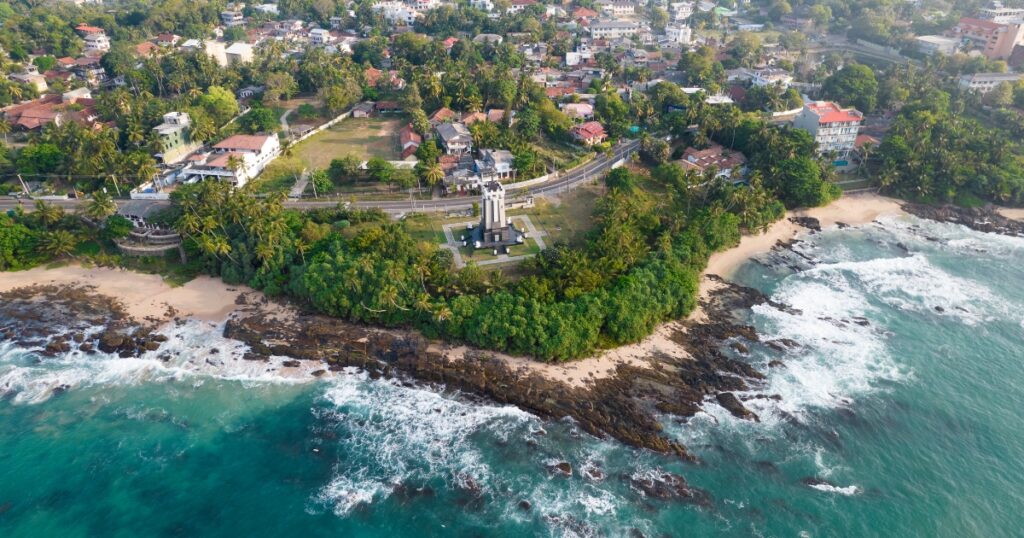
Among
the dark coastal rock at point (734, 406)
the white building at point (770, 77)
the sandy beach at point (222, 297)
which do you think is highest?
the white building at point (770, 77)

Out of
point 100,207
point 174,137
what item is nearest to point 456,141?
point 174,137

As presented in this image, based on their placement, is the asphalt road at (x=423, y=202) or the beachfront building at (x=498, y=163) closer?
the asphalt road at (x=423, y=202)

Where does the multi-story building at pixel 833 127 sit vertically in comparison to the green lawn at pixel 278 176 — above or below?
above

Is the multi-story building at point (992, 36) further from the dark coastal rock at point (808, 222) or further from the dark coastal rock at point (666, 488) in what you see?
the dark coastal rock at point (666, 488)

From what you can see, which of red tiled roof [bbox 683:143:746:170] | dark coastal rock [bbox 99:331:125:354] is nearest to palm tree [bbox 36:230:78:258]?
dark coastal rock [bbox 99:331:125:354]

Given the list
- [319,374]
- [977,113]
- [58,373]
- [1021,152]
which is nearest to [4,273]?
[58,373]

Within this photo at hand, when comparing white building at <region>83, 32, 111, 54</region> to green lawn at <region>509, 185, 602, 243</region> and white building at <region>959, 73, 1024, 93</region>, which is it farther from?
white building at <region>959, 73, 1024, 93</region>

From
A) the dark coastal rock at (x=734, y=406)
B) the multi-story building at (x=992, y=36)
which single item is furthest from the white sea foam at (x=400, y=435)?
the multi-story building at (x=992, y=36)
